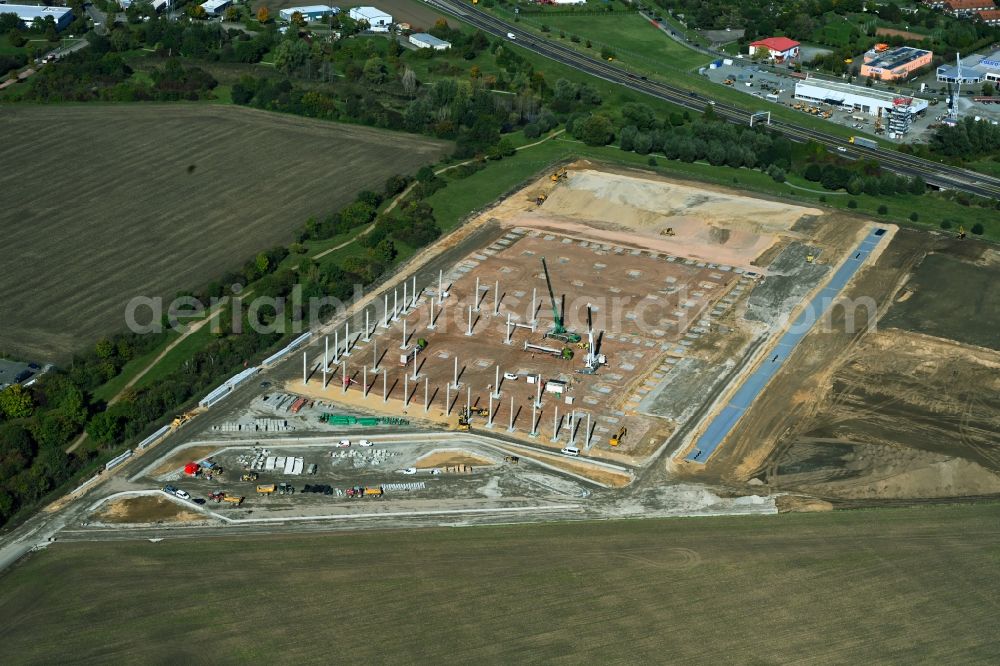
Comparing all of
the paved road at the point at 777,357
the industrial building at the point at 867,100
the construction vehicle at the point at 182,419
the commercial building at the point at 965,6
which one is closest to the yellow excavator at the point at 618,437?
the paved road at the point at 777,357

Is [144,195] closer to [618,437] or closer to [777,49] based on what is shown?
[618,437]

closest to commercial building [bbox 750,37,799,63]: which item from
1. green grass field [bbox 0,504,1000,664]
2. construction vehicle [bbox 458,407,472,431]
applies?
Answer: construction vehicle [bbox 458,407,472,431]

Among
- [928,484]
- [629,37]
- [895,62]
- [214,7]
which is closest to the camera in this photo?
[928,484]

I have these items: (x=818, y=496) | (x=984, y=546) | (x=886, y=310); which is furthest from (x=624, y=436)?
(x=886, y=310)

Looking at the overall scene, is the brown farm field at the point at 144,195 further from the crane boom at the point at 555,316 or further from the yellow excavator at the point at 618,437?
the yellow excavator at the point at 618,437

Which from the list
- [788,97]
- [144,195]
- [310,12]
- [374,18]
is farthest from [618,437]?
[310,12]

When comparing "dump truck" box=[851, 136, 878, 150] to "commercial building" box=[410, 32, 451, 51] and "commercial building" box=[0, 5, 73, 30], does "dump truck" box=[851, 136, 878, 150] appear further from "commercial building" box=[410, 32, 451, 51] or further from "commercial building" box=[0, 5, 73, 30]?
"commercial building" box=[0, 5, 73, 30]

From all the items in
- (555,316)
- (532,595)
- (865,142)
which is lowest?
(532,595)
